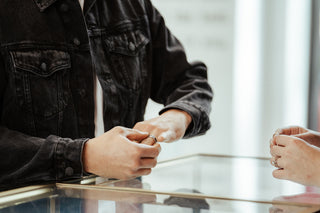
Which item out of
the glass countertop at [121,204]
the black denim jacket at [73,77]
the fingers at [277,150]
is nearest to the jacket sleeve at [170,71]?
the black denim jacket at [73,77]

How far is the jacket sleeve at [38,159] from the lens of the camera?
1.04 metres

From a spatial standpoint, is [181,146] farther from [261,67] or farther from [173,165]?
[173,165]

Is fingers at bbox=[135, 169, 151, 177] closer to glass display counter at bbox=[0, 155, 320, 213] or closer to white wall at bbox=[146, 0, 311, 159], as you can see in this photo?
glass display counter at bbox=[0, 155, 320, 213]

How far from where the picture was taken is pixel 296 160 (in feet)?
3.52

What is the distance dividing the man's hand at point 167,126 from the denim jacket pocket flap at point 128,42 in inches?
9.4

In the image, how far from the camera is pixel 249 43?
3350 millimetres

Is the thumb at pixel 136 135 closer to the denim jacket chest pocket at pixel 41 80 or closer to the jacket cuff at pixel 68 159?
the jacket cuff at pixel 68 159

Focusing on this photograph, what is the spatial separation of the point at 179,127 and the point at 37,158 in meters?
0.38

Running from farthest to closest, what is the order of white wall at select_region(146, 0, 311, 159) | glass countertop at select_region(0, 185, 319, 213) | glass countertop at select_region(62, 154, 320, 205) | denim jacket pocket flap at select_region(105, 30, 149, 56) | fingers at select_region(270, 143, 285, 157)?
white wall at select_region(146, 0, 311, 159) → denim jacket pocket flap at select_region(105, 30, 149, 56) → fingers at select_region(270, 143, 285, 157) → glass countertop at select_region(62, 154, 320, 205) → glass countertop at select_region(0, 185, 319, 213)

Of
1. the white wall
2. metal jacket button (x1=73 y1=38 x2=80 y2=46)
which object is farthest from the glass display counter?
the white wall

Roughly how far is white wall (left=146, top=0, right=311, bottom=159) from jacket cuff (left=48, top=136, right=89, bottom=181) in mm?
2252

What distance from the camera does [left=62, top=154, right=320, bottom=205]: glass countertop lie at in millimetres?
912

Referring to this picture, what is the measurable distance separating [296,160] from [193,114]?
35 cm

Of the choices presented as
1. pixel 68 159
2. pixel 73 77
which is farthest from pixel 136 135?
pixel 73 77
